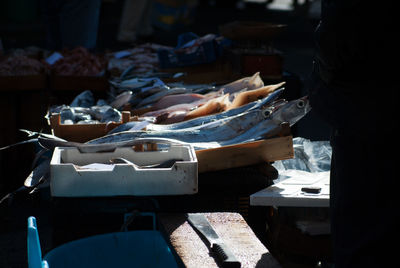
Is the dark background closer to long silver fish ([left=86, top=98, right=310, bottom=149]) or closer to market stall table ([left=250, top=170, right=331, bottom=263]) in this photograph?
long silver fish ([left=86, top=98, right=310, bottom=149])

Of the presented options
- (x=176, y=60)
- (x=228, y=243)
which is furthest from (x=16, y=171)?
(x=228, y=243)

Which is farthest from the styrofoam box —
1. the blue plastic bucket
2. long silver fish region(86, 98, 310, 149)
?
long silver fish region(86, 98, 310, 149)

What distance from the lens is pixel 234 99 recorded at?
4.00 metres

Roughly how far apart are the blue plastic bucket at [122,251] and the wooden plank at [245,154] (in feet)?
2.10

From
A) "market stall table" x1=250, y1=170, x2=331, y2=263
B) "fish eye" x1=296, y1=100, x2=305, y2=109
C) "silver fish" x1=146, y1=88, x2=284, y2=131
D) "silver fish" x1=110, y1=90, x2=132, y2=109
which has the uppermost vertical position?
"fish eye" x1=296, y1=100, x2=305, y2=109

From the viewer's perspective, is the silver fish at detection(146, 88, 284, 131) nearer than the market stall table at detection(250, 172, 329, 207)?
No

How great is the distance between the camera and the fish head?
3.28 meters

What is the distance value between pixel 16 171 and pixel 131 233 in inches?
120

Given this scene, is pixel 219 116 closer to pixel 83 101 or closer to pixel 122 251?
pixel 122 251

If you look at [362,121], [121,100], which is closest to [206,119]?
[121,100]

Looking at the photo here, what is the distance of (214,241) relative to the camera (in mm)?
2488

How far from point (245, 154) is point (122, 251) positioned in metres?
0.89

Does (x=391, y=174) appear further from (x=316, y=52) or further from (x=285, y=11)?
(x=285, y=11)

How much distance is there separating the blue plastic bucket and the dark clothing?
2.50ft
